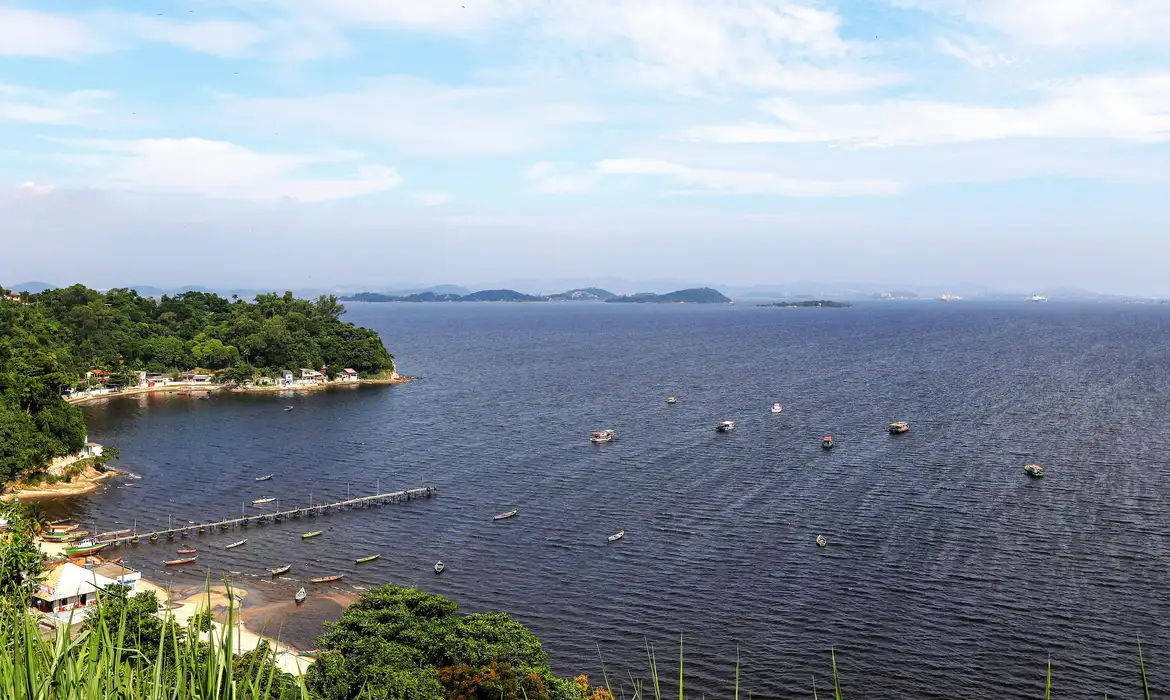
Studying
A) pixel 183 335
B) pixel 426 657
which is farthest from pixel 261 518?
pixel 183 335

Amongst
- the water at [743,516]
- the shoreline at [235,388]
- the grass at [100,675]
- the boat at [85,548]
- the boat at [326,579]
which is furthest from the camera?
the shoreline at [235,388]

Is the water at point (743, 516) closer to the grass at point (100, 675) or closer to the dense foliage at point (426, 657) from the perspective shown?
the dense foliage at point (426, 657)

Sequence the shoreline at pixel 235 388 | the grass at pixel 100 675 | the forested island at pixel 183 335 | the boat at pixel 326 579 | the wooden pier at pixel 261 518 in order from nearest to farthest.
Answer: the grass at pixel 100 675 < the boat at pixel 326 579 < the wooden pier at pixel 261 518 < the shoreline at pixel 235 388 < the forested island at pixel 183 335

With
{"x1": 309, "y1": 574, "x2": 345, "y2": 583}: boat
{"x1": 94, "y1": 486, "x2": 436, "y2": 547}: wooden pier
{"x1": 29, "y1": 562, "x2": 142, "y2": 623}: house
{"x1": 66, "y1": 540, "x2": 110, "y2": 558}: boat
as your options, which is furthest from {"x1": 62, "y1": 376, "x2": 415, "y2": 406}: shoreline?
{"x1": 29, "y1": 562, "x2": 142, "y2": 623}: house

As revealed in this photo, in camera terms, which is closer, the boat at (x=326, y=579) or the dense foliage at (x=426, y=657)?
the dense foliage at (x=426, y=657)

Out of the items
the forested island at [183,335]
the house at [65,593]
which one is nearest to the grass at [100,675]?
the house at [65,593]

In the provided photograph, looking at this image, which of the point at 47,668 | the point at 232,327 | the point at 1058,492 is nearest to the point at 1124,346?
the point at 1058,492

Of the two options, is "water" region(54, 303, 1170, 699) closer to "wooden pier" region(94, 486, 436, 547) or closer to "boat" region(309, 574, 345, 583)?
"boat" region(309, 574, 345, 583)
